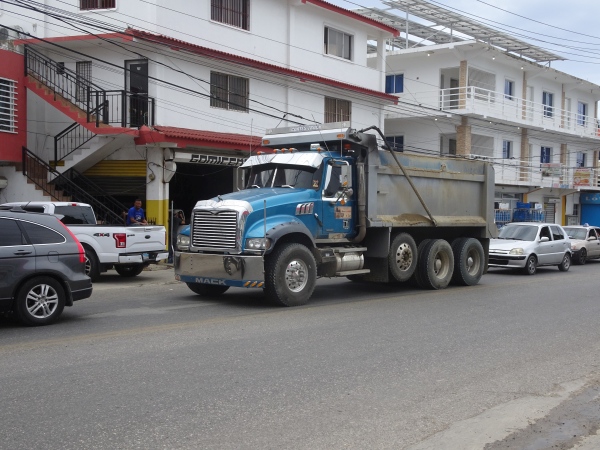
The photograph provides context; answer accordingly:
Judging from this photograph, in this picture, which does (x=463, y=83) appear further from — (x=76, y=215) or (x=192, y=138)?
(x=76, y=215)

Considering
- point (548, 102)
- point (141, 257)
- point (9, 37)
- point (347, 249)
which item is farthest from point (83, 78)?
point (548, 102)

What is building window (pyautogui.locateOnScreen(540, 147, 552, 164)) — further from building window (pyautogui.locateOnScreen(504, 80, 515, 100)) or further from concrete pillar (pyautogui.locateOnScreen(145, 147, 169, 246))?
concrete pillar (pyautogui.locateOnScreen(145, 147, 169, 246))

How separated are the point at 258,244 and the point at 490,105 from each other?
92.9 feet

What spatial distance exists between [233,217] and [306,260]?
160cm

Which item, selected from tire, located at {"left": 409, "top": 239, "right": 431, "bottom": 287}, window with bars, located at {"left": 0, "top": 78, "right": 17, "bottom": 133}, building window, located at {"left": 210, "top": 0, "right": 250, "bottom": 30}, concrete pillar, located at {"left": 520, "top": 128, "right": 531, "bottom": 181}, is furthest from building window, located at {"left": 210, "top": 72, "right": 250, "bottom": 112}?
concrete pillar, located at {"left": 520, "top": 128, "right": 531, "bottom": 181}

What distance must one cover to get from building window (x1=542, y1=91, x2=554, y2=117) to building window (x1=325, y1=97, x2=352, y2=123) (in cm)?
1904

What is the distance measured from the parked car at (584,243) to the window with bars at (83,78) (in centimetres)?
1899

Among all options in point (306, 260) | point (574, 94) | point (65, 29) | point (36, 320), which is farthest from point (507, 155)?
point (36, 320)

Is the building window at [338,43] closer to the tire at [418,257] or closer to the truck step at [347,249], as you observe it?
the tire at [418,257]

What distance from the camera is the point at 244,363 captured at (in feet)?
26.6

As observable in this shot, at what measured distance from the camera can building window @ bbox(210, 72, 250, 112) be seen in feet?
78.2

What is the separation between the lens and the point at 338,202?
14.0 m

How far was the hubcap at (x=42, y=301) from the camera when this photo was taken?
33.7 ft

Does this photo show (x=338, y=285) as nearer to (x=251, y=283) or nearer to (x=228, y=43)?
(x=251, y=283)
